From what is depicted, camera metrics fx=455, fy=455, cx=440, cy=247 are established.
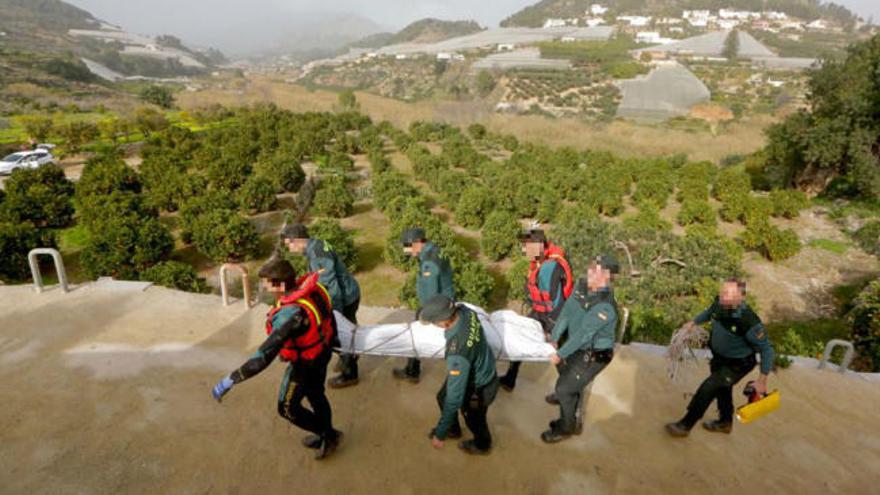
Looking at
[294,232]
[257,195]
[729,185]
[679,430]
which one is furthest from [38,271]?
[729,185]

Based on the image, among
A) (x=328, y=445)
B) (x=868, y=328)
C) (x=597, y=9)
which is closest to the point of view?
(x=328, y=445)

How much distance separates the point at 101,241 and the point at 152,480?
379 inches

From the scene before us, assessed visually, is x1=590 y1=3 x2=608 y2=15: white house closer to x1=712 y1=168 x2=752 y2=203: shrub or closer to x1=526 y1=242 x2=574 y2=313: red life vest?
x1=712 y1=168 x2=752 y2=203: shrub

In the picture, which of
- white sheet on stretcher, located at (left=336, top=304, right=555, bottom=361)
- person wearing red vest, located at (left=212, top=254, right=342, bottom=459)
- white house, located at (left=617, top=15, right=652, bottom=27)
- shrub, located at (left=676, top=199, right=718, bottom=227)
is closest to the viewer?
person wearing red vest, located at (left=212, top=254, right=342, bottom=459)

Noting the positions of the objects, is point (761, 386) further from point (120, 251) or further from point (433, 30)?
point (433, 30)

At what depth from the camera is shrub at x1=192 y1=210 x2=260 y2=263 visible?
12.8 m

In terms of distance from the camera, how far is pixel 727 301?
4.16 metres

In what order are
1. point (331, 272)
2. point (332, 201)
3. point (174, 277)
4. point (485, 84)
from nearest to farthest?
point (331, 272) < point (174, 277) < point (332, 201) < point (485, 84)

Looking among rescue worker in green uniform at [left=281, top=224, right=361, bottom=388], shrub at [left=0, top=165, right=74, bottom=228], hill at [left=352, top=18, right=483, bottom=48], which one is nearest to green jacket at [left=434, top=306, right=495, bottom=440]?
rescue worker in green uniform at [left=281, top=224, right=361, bottom=388]

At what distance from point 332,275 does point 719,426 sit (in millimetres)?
4477

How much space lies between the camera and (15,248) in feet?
Result: 37.3

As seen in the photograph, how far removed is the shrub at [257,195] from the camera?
16.9 meters

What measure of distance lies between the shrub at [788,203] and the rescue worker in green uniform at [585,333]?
18502 mm

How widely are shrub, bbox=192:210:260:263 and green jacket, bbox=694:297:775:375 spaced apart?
12.0 metres
